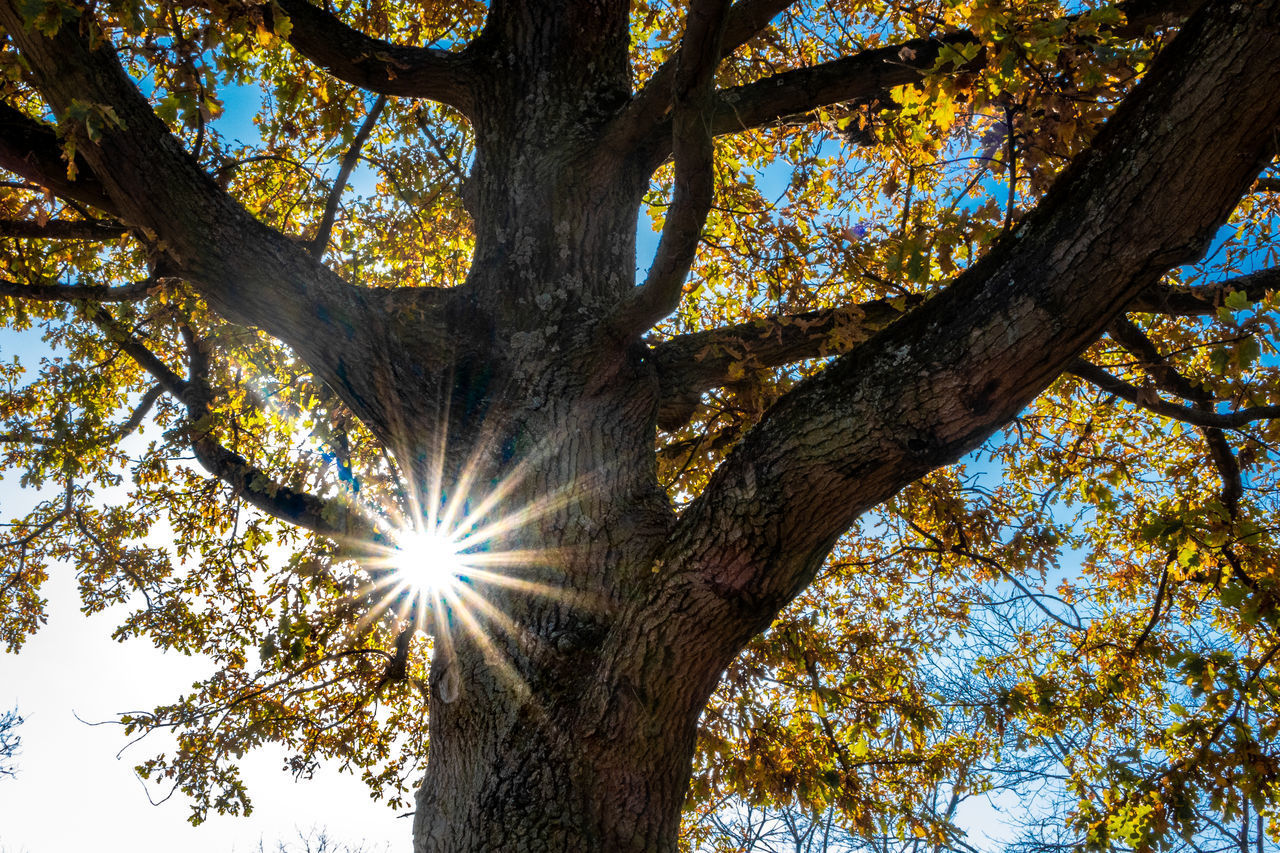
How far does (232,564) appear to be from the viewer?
656 centimetres

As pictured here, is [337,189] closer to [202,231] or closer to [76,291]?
[202,231]

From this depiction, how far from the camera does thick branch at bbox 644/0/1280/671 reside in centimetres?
184

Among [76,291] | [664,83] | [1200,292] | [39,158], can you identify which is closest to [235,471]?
[76,291]

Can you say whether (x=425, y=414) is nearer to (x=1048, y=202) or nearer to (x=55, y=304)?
(x=1048, y=202)

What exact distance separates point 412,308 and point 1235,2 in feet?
9.85

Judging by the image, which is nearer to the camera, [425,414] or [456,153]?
[425,414]

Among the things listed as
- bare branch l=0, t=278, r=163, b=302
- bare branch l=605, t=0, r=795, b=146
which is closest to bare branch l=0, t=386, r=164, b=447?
bare branch l=0, t=278, r=163, b=302

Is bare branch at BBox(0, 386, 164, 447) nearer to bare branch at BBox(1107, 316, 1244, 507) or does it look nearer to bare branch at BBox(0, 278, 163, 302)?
bare branch at BBox(0, 278, 163, 302)

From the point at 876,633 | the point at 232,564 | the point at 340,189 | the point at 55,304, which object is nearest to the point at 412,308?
the point at 340,189

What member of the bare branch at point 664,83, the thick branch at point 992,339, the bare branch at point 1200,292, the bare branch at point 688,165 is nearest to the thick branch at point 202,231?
the bare branch at point 688,165

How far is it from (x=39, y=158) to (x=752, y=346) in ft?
10.2

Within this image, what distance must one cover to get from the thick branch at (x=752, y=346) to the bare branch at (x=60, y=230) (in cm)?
311

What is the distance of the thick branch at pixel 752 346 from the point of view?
10.4 feet

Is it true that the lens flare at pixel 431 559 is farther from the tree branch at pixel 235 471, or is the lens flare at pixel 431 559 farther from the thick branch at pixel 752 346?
the thick branch at pixel 752 346
